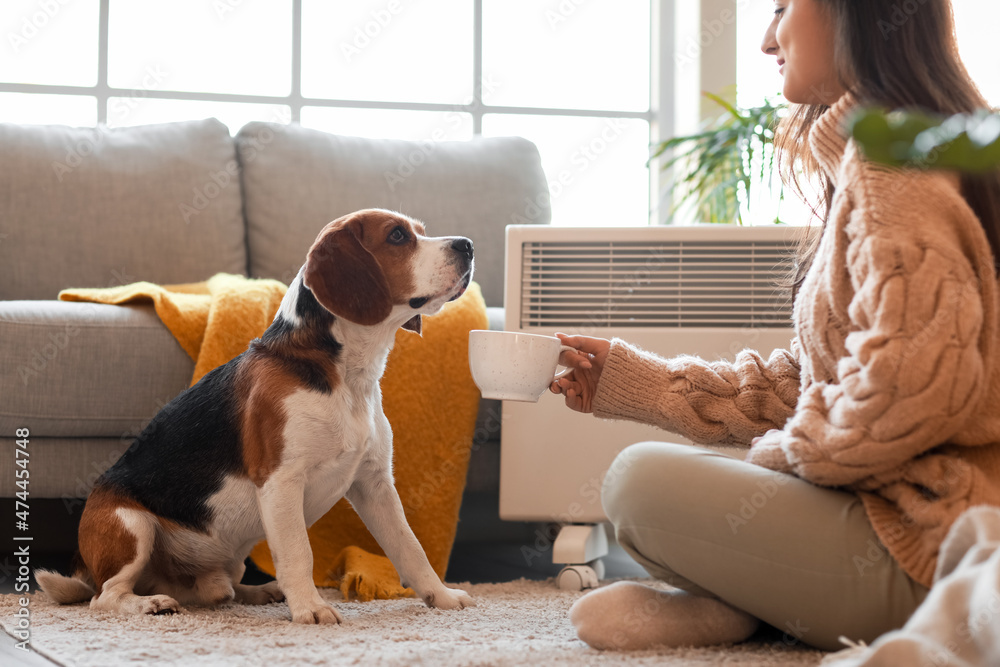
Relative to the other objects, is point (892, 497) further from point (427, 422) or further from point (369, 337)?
point (427, 422)

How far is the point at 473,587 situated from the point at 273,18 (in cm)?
218

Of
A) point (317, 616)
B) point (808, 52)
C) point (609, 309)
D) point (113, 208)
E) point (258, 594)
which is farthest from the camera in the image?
point (113, 208)

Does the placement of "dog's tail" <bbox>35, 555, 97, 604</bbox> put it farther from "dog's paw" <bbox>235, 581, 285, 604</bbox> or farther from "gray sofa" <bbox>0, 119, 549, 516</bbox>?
"gray sofa" <bbox>0, 119, 549, 516</bbox>

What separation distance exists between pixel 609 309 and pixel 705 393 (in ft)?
1.87

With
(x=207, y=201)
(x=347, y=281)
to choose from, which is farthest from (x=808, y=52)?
(x=207, y=201)

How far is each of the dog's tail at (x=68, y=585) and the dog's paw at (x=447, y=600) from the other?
1.80ft

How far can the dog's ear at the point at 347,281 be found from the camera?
135 centimetres

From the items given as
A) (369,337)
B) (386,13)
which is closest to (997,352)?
(369,337)

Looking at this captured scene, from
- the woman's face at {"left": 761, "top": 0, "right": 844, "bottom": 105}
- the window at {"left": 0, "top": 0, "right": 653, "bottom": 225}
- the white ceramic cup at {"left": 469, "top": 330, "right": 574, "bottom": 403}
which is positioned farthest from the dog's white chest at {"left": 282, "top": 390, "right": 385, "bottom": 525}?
the window at {"left": 0, "top": 0, "right": 653, "bottom": 225}

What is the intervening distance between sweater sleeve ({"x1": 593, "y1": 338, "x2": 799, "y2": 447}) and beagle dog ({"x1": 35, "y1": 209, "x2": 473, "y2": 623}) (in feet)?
1.03

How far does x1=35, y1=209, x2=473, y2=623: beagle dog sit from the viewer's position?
1.34 metres

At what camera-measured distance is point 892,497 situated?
0.95 m

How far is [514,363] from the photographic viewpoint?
1219 millimetres

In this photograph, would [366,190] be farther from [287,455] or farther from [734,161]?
[287,455]
